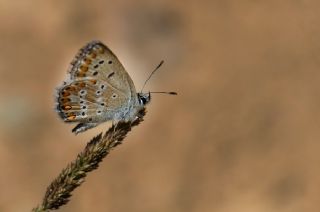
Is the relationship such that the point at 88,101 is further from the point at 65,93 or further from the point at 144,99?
the point at 144,99

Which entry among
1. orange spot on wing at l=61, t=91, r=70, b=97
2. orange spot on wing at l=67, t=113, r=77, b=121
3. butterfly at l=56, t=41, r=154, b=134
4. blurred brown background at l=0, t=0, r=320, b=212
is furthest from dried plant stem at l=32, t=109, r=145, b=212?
blurred brown background at l=0, t=0, r=320, b=212

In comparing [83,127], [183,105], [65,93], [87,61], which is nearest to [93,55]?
[87,61]

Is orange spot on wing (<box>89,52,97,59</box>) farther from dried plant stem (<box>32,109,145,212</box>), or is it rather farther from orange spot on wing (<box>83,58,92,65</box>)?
dried plant stem (<box>32,109,145,212</box>)

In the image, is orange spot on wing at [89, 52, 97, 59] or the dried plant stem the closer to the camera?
the dried plant stem

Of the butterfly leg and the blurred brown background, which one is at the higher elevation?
the butterfly leg

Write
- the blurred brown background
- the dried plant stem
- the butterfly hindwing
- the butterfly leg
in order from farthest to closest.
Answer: the blurred brown background → the butterfly hindwing → the butterfly leg → the dried plant stem

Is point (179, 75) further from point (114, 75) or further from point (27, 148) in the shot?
point (114, 75)
